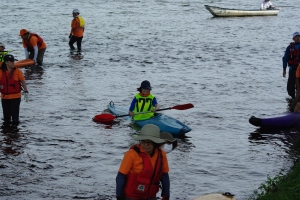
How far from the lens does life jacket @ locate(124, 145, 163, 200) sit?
752 centimetres

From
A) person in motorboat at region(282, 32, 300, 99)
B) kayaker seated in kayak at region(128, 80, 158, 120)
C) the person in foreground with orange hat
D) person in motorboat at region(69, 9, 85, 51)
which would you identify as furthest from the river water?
person in motorboat at region(282, 32, 300, 99)

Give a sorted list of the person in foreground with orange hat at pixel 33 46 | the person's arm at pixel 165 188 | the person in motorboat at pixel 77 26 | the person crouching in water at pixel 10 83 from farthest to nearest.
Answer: the person in motorboat at pixel 77 26 < the person in foreground with orange hat at pixel 33 46 < the person crouching in water at pixel 10 83 < the person's arm at pixel 165 188

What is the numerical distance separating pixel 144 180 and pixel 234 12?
37417 millimetres

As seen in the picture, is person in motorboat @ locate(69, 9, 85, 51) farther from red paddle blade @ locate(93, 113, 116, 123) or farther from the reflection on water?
the reflection on water

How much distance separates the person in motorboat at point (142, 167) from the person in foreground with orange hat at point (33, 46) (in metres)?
14.4

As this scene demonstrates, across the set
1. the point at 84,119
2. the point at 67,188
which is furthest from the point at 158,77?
the point at 67,188

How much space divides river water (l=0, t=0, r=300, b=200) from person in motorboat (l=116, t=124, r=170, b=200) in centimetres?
330

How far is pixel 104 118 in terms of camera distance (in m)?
15.9

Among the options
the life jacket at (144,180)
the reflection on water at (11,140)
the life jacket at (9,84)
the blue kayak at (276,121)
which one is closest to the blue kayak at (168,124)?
the blue kayak at (276,121)

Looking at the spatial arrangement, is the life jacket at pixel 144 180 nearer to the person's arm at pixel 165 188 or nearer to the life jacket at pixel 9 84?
the person's arm at pixel 165 188

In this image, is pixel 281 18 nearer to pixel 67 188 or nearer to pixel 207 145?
pixel 207 145

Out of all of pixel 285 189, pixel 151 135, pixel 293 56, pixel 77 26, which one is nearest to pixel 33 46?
pixel 77 26

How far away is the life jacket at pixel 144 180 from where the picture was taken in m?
7.52

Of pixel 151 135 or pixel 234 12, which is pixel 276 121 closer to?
pixel 151 135
